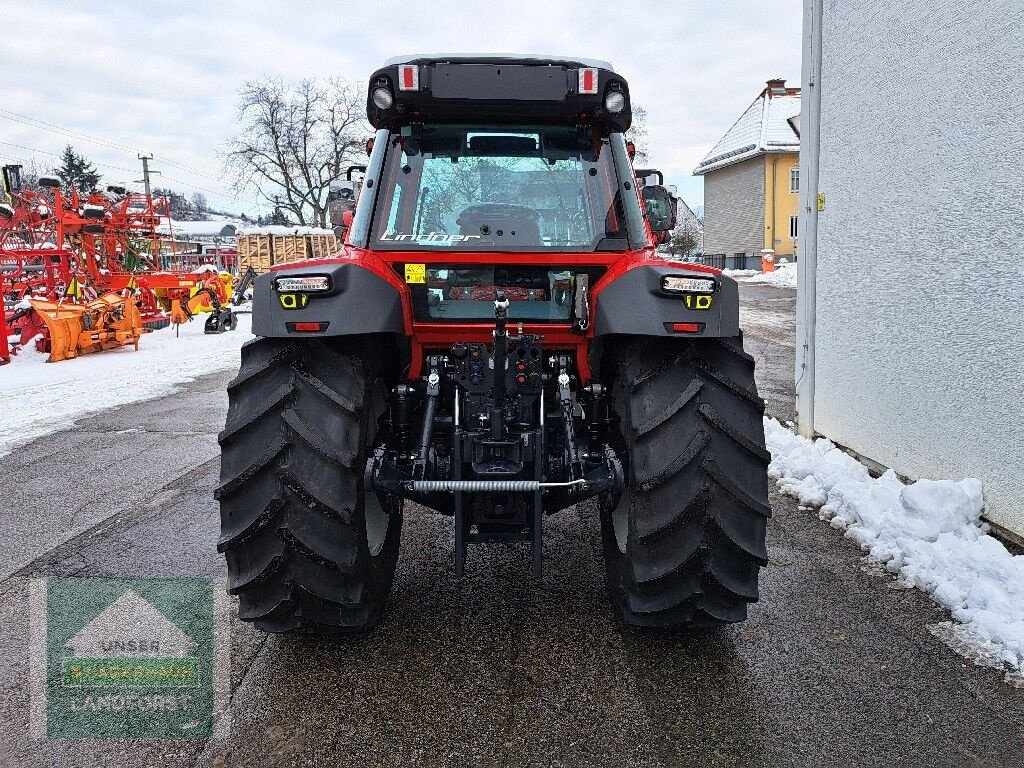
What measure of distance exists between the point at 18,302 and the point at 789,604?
13.5 m

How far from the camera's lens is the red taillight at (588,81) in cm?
321

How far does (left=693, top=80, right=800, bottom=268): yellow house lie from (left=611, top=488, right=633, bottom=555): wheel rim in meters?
34.3

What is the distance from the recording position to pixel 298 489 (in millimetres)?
2699

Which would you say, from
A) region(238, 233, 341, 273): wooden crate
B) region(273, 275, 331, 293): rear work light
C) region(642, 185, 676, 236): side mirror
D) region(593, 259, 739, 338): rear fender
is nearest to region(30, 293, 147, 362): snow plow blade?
region(273, 275, 331, 293): rear work light

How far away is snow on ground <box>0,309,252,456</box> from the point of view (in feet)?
26.2

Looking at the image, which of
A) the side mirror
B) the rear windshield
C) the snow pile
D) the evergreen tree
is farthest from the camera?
the evergreen tree

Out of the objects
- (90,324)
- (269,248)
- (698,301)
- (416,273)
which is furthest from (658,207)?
(269,248)

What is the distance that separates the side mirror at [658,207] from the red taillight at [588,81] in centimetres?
76

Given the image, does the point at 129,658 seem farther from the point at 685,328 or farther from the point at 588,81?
the point at 588,81

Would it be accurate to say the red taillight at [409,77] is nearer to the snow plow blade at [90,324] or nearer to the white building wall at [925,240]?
the white building wall at [925,240]

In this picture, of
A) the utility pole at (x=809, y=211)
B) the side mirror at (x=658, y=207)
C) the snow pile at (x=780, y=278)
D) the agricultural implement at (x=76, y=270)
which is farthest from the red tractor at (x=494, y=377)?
the snow pile at (x=780, y=278)

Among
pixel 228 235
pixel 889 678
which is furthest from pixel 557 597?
pixel 228 235

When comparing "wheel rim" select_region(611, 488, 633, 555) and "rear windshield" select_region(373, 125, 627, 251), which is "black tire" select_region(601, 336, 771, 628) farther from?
"rear windshield" select_region(373, 125, 627, 251)

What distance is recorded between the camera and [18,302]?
12.7 metres
